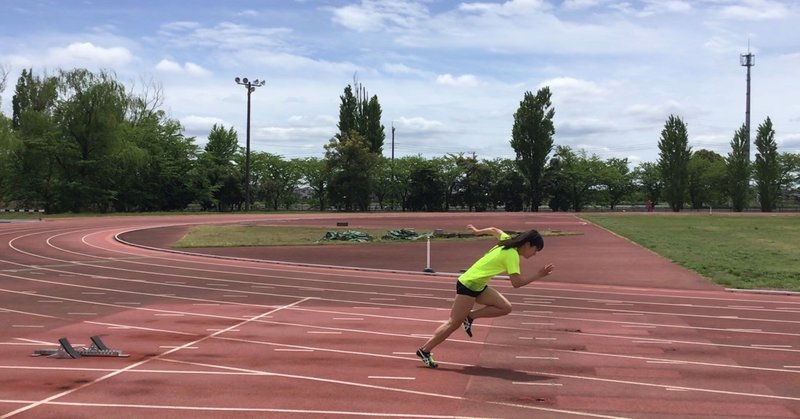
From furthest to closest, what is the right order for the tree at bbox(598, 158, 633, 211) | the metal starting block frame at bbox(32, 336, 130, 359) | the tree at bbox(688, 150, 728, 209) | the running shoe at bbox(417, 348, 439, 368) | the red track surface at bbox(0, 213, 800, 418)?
1. the tree at bbox(598, 158, 633, 211)
2. the tree at bbox(688, 150, 728, 209)
3. the metal starting block frame at bbox(32, 336, 130, 359)
4. the running shoe at bbox(417, 348, 439, 368)
5. the red track surface at bbox(0, 213, 800, 418)

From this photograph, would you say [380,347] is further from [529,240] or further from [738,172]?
[738,172]

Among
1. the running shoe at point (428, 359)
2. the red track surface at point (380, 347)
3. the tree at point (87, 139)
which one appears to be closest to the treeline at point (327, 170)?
Result: the tree at point (87, 139)

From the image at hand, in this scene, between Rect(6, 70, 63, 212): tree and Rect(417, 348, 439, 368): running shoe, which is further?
Rect(6, 70, 63, 212): tree

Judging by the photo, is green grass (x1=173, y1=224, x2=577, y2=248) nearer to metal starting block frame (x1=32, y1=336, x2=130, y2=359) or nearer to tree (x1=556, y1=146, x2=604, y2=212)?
metal starting block frame (x1=32, y1=336, x2=130, y2=359)

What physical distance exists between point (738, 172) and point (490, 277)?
77.7m

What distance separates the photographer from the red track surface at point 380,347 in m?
6.26

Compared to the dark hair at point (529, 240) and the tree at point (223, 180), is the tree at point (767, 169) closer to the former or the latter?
the tree at point (223, 180)

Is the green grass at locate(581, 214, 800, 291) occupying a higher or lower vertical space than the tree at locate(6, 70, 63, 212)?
lower

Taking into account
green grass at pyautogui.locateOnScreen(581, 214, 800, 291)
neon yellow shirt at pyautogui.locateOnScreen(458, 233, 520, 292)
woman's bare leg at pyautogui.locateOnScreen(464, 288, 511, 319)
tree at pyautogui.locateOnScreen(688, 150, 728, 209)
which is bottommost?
green grass at pyautogui.locateOnScreen(581, 214, 800, 291)

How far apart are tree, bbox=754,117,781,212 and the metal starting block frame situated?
78.9 meters

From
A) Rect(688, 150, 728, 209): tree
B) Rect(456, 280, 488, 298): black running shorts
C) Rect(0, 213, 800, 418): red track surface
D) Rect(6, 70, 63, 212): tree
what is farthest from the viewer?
Rect(688, 150, 728, 209): tree

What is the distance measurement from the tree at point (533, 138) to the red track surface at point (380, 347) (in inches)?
2301

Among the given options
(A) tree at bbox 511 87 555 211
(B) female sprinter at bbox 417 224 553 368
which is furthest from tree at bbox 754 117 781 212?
(B) female sprinter at bbox 417 224 553 368

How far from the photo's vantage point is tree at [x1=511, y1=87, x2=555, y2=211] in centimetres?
7556
